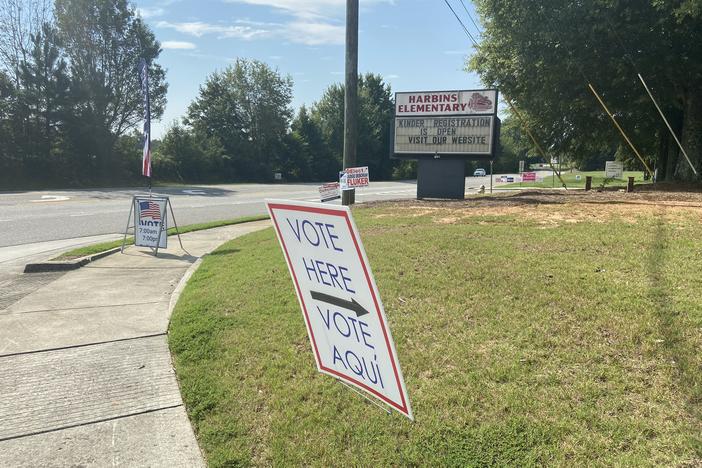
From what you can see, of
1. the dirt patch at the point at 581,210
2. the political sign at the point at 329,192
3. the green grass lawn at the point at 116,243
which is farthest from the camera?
the political sign at the point at 329,192

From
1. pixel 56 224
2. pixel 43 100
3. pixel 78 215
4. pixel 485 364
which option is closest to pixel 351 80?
pixel 56 224

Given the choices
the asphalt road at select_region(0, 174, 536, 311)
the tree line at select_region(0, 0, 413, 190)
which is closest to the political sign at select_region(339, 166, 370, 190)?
the asphalt road at select_region(0, 174, 536, 311)

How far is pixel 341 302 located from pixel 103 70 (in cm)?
3846

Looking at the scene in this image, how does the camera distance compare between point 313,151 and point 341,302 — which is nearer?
point 341,302

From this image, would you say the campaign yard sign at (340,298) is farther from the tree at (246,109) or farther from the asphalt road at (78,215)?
the tree at (246,109)

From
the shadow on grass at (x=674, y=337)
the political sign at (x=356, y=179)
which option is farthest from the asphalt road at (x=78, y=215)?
the shadow on grass at (x=674, y=337)

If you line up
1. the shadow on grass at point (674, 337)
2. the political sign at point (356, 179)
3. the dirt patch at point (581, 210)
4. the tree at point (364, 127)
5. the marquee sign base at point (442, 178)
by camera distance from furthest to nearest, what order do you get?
1. the tree at point (364, 127)
2. the marquee sign base at point (442, 178)
3. the political sign at point (356, 179)
4. the dirt patch at point (581, 210)
5. the shadow on grass at point (674, 337)

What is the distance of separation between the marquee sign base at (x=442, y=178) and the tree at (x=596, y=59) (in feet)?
15.5

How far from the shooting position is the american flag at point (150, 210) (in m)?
9.14

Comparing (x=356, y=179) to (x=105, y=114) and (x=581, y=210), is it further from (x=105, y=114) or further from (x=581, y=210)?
(x=105, y=114)

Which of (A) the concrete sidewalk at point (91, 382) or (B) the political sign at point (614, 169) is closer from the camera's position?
(A) the concrete sidewalk at point (91, 382)

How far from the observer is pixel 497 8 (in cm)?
1702

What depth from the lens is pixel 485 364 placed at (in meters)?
3.50

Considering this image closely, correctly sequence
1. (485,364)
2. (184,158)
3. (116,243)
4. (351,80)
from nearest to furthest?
(485,364), (116,243), (351,80), (184,158)
